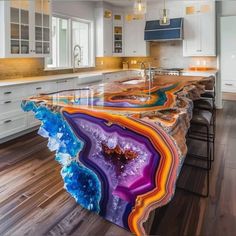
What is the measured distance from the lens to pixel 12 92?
386cm

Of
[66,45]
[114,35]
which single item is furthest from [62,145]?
[114,35]

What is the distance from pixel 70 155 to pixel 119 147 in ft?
1.76

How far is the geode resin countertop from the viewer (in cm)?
158

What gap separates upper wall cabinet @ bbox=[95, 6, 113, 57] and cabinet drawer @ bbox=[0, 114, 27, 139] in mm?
3194

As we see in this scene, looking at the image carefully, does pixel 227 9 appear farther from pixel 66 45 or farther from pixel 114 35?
pixel 66 45

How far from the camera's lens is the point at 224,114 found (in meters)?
5.71

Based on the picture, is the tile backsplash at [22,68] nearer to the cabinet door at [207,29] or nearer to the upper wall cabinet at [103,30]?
the upper wall cabinet at [103,30]

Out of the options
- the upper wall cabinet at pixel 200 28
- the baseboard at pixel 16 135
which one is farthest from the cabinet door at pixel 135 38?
the baseboard at pixel 16 135

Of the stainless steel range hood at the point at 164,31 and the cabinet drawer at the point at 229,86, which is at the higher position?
the stainless steel range hood at the point at 164,31

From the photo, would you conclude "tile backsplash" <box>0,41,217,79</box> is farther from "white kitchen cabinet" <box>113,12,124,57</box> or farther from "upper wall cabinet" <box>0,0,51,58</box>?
"upper wall cabinet" <box>0,0,51,58</box>

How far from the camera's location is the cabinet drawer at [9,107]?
3746 millimetres

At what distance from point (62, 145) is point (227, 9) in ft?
18.3

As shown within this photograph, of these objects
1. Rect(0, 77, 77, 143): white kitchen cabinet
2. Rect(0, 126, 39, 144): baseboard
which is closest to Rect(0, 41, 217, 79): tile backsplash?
Rect(0, 77, 77, 143): white kitchen cabinet

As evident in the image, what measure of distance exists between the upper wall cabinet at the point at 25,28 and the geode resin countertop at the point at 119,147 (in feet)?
7.67
